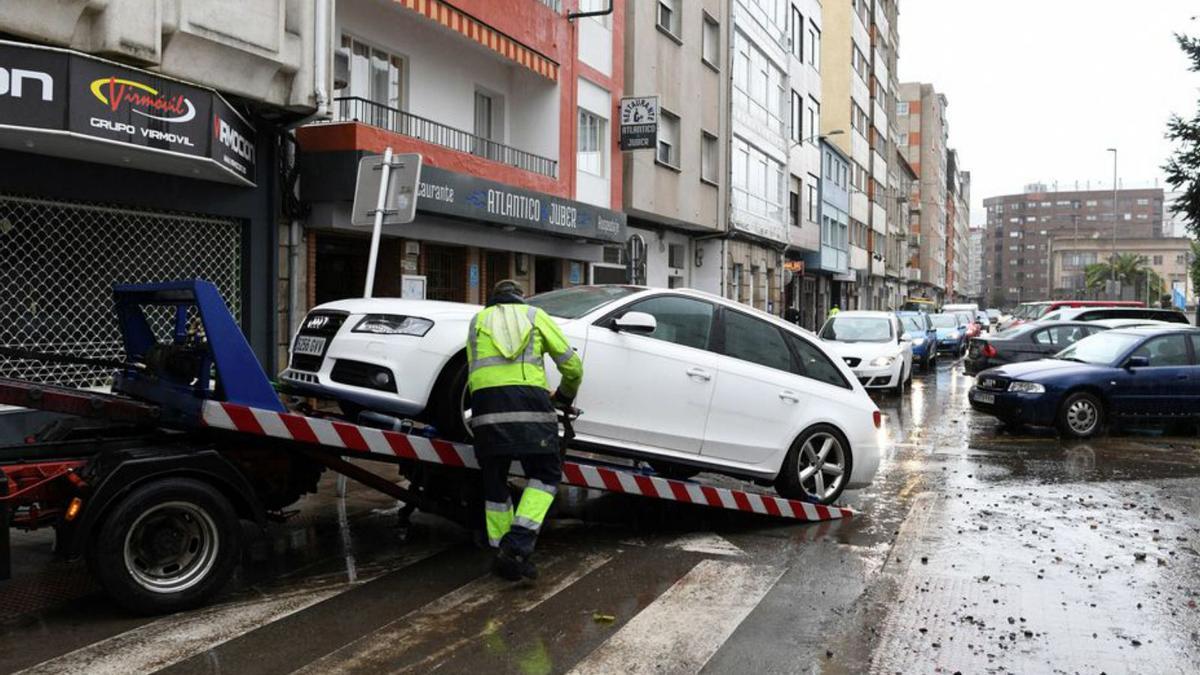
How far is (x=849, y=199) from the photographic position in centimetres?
4984

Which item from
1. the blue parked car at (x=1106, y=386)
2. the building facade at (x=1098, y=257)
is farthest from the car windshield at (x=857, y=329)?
the building facade at (x=1098, y=257)

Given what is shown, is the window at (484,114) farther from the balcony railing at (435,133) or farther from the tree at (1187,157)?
the tree at (1187,157)

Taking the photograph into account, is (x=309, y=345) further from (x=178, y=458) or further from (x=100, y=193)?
(x=100, y=193)

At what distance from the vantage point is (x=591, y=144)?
20.2 m

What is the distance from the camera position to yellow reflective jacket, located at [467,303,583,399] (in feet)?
18.7

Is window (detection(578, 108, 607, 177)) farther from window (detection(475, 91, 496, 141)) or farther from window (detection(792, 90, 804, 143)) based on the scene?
window (detection(792, 90, 804, 143))

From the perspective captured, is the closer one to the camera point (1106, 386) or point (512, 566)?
point (512, 566)

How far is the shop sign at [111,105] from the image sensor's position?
26.8 feet

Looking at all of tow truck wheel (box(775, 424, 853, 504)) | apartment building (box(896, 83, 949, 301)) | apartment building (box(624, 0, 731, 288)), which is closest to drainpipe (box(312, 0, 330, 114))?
tow truck wheel (box(775, 424, 853, 504))

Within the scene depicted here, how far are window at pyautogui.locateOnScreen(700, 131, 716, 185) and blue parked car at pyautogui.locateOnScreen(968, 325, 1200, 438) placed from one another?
44.5 feet

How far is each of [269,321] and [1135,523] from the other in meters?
9.55

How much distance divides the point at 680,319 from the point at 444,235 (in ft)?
26.6

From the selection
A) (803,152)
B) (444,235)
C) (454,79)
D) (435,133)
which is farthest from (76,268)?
(803,152)

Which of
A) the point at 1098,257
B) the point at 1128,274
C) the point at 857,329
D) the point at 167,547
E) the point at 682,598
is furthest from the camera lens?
the point at 1098,257
